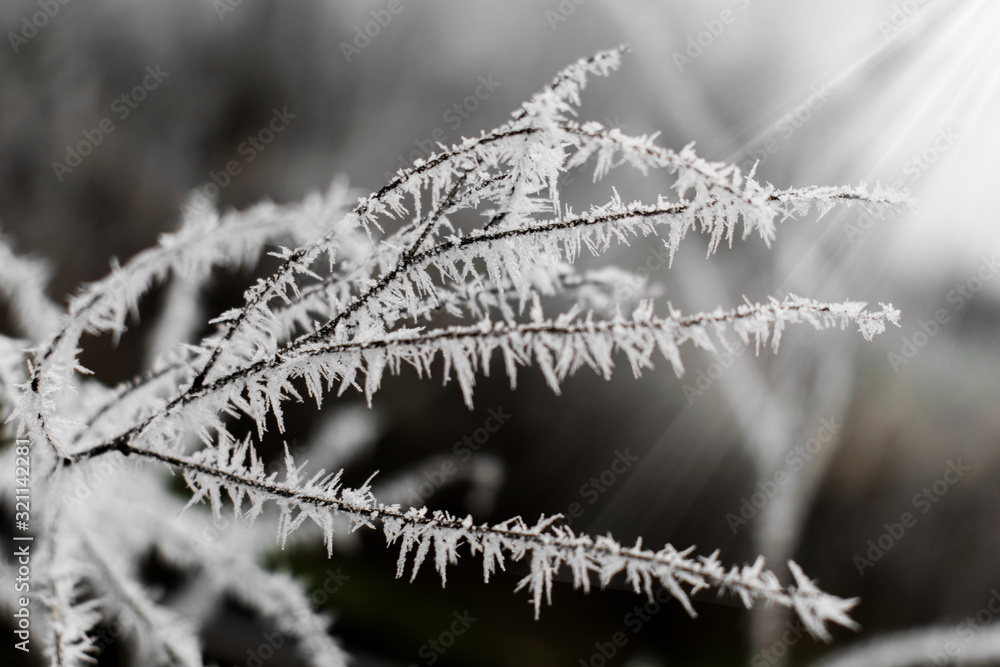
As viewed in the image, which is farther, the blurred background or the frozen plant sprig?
the blurred background

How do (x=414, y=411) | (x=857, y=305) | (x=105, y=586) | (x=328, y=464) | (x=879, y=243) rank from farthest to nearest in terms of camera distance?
1. (x=414, y=411)
2. (x=879, y=243)
3. (x=328, y=464)
4. (x=105, y=586)
5. (x=857, y=305)

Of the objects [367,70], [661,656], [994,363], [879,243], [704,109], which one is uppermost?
[367,70]

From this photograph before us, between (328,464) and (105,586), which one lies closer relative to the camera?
(105,586)

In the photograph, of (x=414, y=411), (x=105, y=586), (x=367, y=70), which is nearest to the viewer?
(x=105, y=586)

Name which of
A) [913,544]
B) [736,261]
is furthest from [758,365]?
[913,544]

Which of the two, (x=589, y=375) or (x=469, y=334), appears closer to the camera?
(x=469, y=334)

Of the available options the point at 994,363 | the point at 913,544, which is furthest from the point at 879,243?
the point at 913,544

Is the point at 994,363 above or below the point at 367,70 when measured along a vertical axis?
below

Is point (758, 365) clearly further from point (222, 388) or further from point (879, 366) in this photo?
point (222, 388)

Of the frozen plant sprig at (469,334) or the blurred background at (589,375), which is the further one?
the blurred background at (589,375)
